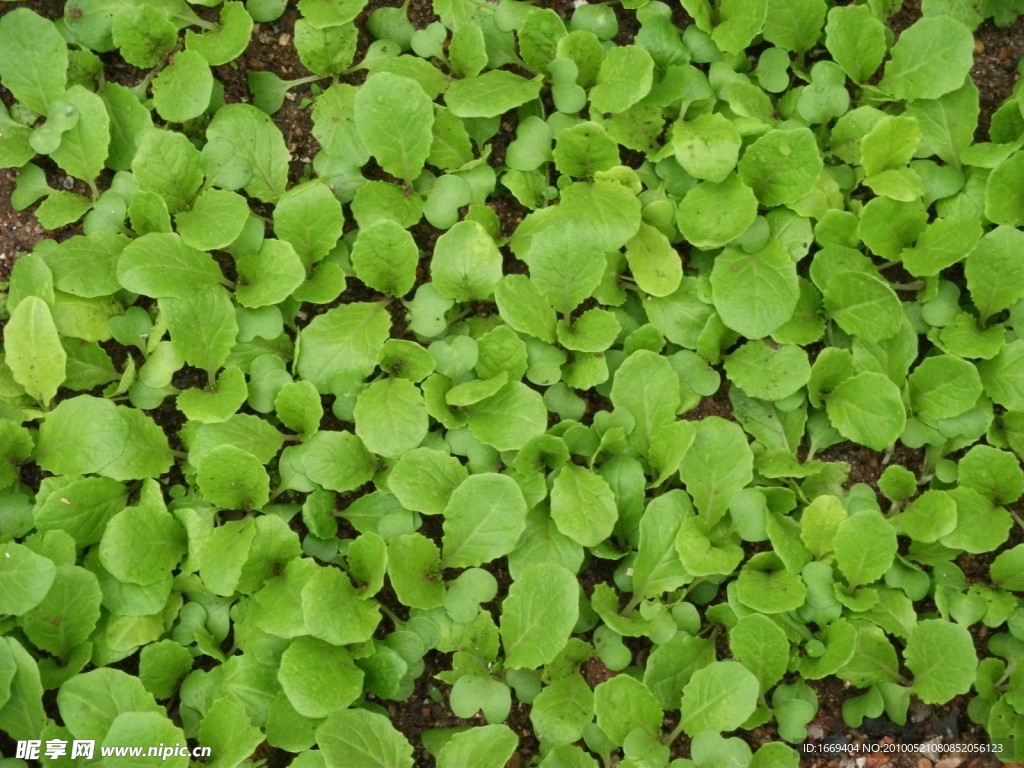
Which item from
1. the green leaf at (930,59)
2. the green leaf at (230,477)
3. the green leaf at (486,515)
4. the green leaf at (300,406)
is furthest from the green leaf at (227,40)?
the green leaf at (930,59)

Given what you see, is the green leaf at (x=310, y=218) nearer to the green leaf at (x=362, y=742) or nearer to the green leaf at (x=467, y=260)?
the green leaf at (x=467, y=260)

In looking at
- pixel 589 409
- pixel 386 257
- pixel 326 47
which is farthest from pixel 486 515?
pixel 326 47

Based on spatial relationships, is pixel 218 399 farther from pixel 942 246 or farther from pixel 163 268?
pixel 942 246

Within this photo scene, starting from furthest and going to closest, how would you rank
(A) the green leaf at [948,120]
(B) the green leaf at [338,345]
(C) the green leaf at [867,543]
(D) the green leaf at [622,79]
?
(A) the green leaf at [948,120], (D) the green leaf at [622,79], (B) the green leaf at [338,345], (C) the green leaf at [867,543]

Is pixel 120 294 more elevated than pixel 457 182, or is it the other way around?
pixel 457 182

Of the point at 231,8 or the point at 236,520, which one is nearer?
the point at 236,520

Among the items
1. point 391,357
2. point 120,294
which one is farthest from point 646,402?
point 120,294

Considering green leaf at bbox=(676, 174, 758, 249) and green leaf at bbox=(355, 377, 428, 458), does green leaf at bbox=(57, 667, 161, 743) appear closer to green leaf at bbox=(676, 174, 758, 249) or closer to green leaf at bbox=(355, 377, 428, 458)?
green leaf at bbox=(355, 377, 428, 458)

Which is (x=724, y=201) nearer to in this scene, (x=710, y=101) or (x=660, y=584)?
(x=710, y=101)
